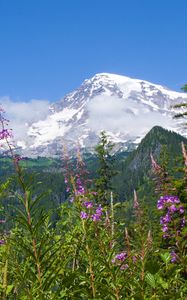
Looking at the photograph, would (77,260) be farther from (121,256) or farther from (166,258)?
(121,256)

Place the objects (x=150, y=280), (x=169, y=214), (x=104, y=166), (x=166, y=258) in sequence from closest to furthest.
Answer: (x=150, y=280) → (x=166, y=258) → (x=169, y=214) → (x=104, y=166)

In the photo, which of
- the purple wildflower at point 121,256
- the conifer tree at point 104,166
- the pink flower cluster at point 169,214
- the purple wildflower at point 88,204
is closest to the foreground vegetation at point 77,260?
the purple wildflower at point 88,204

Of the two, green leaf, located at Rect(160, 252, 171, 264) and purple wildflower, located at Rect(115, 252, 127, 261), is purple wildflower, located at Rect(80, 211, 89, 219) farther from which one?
purple wildflower, located at Rect(115, 252, 127, 261)

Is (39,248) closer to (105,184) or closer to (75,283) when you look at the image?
(75,283)

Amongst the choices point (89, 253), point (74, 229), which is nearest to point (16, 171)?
point (89, 253)

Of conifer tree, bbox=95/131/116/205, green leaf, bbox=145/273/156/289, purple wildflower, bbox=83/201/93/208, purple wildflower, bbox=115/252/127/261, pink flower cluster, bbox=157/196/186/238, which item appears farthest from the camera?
conifer tree, bbox=95/131/116/205

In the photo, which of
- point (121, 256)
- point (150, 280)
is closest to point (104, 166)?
point (121, 256)

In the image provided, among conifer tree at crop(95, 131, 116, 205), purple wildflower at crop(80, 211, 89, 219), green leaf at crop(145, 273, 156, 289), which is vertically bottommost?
green leaf at crop(145, 273, 156, 289)

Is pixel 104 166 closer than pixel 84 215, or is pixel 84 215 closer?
pixel 84 215

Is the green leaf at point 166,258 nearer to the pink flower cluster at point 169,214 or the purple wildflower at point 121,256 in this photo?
the purple wildflower at point 121,256

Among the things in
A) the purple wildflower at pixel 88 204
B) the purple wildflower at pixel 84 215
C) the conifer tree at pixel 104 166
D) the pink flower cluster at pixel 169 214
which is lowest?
the purple wildflower at pixel 84 215

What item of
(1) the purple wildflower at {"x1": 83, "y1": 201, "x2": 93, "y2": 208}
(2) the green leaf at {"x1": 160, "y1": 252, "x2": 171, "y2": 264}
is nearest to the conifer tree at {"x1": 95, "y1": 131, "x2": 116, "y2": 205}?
(1) the purple wildflower at {"x1": 83, "y1": 201, "x2": 93, "y2": 208}

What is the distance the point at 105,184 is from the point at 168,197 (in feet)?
121

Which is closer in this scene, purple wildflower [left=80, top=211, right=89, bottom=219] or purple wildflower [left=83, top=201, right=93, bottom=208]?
purple wildflower [left=80, top=211, right=89, bottom=219]
